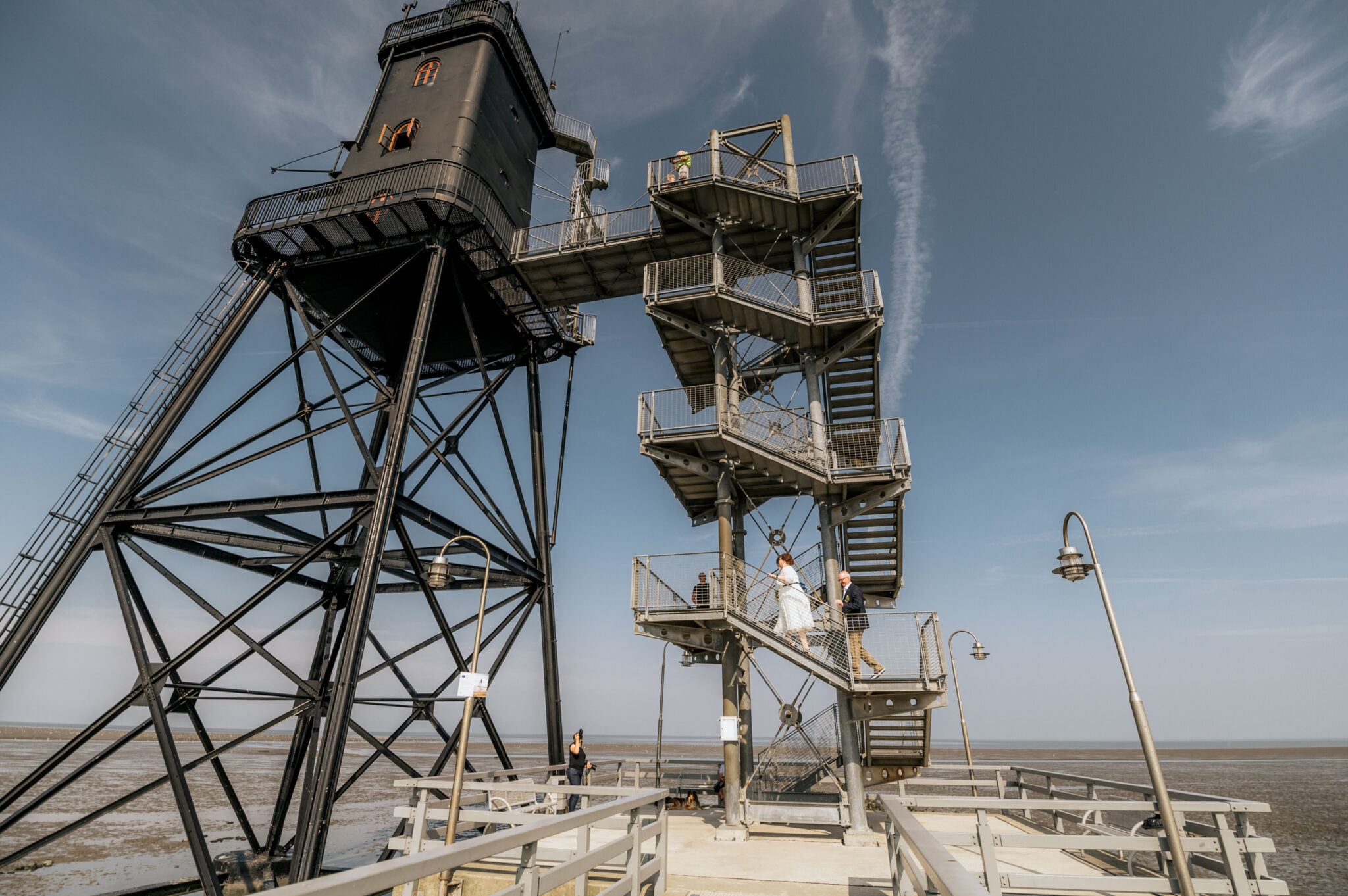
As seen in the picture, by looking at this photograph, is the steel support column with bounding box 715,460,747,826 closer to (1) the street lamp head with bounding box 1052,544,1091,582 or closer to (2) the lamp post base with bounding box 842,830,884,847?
(2) the lamp post base with bounding box 842,830,884,847

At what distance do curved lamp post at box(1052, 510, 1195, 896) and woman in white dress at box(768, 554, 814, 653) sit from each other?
487 cm

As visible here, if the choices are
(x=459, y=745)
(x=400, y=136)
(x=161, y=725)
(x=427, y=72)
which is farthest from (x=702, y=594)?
(x=427, y=72)

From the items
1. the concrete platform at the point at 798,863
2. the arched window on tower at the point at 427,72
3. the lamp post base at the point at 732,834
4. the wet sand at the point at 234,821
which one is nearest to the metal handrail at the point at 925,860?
the concrete platform at the point at 798,863

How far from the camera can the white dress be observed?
1271cm

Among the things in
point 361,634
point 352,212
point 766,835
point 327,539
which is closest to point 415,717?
point 361,634

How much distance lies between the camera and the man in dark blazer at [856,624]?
12.6 meters

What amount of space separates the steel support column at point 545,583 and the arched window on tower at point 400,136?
19.8 feet

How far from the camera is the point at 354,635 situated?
10070 millimetres

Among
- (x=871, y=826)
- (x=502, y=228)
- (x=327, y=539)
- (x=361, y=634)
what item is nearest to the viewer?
(x=361, y=634)

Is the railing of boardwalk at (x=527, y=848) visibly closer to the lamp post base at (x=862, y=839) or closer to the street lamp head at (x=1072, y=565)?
the lamp post base at (x=862, y=839)

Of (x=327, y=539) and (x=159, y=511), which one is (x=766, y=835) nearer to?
(x=327, y=539)

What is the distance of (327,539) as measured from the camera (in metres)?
10.9

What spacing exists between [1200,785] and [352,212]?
45.9 meters

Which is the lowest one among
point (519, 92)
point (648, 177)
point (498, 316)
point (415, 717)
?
point (415, 717)
